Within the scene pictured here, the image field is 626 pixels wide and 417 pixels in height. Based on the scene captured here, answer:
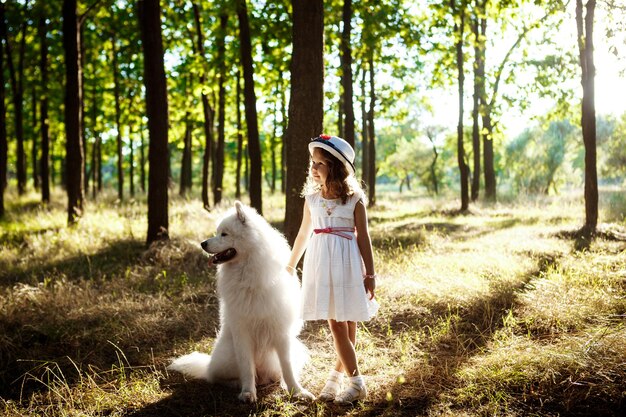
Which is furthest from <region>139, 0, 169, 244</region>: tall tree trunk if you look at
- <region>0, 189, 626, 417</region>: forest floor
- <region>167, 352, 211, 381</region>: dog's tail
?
<region>167, 352, 211, 381</region>: dog's tail

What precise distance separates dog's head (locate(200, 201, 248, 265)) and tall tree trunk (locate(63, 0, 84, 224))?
31.5 feet

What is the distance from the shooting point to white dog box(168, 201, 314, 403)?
4.15m

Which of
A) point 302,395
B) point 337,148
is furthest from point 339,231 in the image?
point 302,395

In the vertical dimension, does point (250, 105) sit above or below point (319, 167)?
above

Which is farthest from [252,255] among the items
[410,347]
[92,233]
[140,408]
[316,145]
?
[92,233]

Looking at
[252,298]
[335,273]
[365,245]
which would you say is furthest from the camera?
[252,298]

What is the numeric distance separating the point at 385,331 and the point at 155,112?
21.6ft

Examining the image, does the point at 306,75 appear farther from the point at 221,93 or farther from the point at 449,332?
the point at 221,93

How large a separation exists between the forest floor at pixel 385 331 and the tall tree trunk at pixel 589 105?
0.79 meters

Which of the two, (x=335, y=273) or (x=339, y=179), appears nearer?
(x=335, y=273)

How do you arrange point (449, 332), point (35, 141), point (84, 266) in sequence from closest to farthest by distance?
point (449, 332)
point (84, 266)
point (35, 141)

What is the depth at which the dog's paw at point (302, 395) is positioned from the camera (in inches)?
163

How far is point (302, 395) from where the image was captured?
13.6ft

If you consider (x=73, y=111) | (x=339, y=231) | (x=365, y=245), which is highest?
(x=73, y=111)
